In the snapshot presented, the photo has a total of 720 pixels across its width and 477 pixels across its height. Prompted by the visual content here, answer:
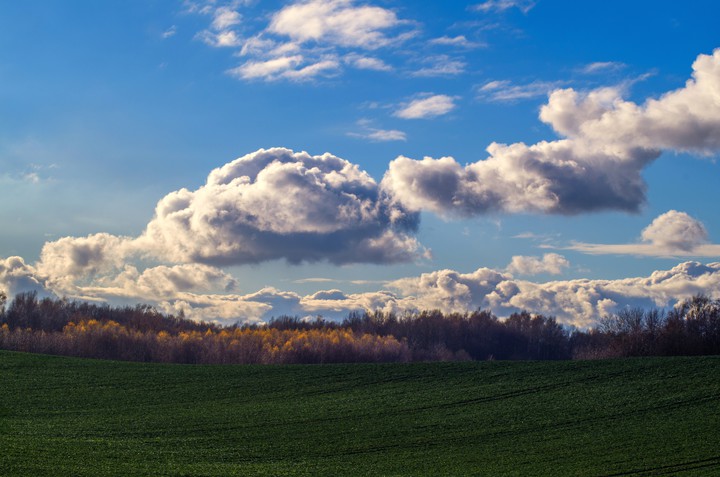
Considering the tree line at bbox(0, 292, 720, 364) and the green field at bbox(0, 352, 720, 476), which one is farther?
the tree line at bbox(0, 292, 720, 364)

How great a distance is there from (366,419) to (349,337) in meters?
75.4

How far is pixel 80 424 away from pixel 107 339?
66525mm

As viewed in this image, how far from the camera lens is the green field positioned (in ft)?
109

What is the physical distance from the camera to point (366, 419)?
4681 cm

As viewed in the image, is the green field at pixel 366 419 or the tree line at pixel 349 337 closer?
the green field at pixel 366 419

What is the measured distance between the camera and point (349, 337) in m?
122

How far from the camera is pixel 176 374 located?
68.8m

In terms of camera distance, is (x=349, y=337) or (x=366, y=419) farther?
(x=349, y=337)

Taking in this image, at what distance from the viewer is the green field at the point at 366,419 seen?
33.1 meters

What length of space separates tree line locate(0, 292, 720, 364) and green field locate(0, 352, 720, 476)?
85.7 ft

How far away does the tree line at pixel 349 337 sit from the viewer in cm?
8319

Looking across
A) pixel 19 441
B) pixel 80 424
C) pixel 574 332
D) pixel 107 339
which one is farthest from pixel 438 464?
pixel 574 332

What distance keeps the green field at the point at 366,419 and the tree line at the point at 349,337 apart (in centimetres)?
2613

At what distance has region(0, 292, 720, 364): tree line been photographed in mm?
83188
